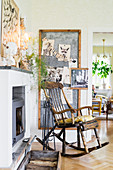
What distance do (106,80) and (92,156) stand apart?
25.4 ft

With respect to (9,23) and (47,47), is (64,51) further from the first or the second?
(9,23)

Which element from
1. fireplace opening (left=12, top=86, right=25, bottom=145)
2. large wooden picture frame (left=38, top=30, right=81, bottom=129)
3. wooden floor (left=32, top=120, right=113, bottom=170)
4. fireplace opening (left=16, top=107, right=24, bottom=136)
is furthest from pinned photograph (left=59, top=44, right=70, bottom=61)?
fireplace opening (left=16, top=107, right=24, bottom=136)

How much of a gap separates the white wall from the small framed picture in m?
0.11

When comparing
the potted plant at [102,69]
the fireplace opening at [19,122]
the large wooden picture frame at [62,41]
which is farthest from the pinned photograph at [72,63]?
the potted plant at [102,69]

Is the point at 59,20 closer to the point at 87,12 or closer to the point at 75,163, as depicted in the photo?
the point at 87,12

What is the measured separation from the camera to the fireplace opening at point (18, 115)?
8.96 ft

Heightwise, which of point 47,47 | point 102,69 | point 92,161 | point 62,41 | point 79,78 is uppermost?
point 62,41

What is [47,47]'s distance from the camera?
462cm

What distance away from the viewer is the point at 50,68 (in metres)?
4.62

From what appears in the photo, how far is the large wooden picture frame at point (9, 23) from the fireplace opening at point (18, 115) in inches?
24.6

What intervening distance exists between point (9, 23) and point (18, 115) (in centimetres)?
120

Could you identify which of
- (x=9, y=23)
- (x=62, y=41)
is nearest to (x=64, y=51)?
(x=62, y=41)

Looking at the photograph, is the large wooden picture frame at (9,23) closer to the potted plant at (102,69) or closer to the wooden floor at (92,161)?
the wooden floor at (92,161)

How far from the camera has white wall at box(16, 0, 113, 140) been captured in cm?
459
